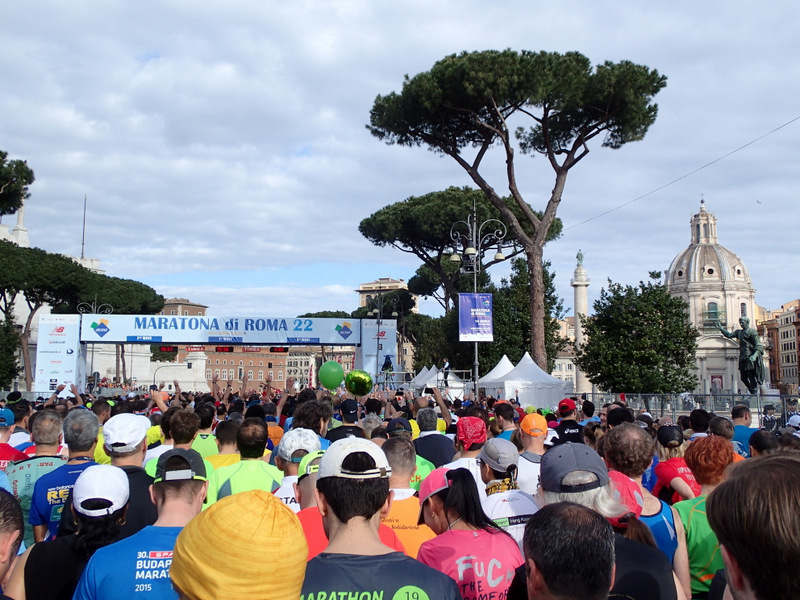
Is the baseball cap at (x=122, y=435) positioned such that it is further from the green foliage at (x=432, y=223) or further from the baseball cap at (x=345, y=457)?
the green foliage at (x=432, y=223)

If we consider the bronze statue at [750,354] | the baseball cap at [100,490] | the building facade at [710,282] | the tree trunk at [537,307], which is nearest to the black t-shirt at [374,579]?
the baseball cap at [100,490]

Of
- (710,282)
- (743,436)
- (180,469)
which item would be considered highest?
(710,282)

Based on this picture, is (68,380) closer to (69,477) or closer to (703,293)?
(69,477)

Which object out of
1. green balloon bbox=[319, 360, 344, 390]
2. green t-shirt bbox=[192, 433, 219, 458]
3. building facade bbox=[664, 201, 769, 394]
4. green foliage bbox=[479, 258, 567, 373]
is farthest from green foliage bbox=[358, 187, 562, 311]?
building facade bbox=[664, 201, 769, 394]

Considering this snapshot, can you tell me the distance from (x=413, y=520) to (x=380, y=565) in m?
1.17

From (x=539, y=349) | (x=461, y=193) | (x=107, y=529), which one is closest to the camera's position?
(x=107, y=529)

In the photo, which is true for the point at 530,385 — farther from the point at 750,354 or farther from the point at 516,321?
the point at 516,321

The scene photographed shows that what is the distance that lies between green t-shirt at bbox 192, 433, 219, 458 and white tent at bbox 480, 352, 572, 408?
1320 centimetres

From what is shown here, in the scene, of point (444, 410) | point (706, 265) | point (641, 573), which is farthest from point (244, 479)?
point (706, 265)

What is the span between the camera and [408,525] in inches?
129

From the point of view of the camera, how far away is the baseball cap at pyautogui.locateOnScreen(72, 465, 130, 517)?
279 cm

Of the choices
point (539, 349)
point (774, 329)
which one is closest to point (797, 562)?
point (539, 349)

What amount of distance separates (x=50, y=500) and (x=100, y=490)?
3.33 ft

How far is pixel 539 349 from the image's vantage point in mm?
20688
